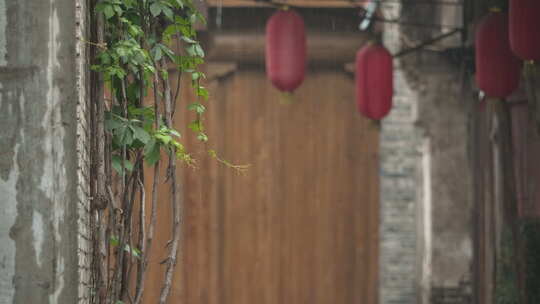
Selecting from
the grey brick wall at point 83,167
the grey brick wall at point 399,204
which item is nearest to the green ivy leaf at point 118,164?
the grey brick wall at point 83,167

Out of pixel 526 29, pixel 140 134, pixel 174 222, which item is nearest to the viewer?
pixel 140 134

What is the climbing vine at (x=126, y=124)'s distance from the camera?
3.71 metres

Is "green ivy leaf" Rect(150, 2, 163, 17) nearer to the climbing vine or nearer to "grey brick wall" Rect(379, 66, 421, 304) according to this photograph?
the climbing vine

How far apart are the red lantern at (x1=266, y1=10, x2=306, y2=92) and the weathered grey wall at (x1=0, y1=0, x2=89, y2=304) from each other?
18.3ft

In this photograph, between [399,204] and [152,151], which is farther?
[399,204]

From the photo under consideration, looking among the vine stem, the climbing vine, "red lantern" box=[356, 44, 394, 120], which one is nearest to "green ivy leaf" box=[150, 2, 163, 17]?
the climbing vine

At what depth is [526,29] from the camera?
262 inches

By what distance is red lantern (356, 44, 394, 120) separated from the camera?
9.06 meters

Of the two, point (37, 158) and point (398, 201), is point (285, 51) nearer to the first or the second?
point (398, 201)

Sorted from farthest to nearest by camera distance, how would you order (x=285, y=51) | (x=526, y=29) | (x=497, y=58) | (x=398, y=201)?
(x=398, y=201), (x=285, y=51), (x=497, y=58), (x=526, y=29)

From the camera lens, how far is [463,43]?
9664mm

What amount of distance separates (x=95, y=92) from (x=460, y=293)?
7.44 metres

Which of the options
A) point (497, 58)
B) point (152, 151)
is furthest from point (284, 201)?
point (152, 151)

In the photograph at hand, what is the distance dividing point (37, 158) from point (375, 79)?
246 inches
